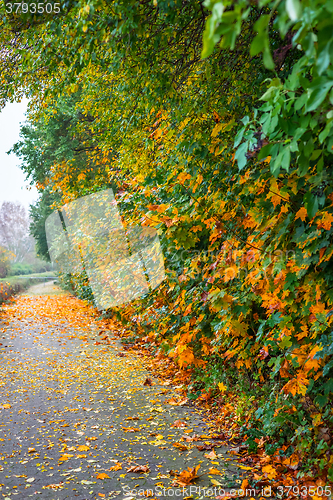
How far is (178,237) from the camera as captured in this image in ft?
14.6

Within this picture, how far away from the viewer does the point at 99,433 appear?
399cm

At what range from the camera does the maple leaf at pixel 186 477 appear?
297cm

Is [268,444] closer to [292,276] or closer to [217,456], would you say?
[217,456]

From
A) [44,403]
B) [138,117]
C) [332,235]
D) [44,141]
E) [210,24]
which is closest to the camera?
[210,24]

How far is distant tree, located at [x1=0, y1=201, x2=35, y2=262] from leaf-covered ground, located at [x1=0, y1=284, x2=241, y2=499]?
38849 mm

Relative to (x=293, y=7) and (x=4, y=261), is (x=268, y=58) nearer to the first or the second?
(x=293, y=7)

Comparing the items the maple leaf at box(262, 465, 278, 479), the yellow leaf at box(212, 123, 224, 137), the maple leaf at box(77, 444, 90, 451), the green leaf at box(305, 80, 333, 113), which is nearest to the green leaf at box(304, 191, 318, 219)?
the green leaf at box(305, 80, 333, 113)

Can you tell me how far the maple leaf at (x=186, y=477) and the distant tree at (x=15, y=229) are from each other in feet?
139

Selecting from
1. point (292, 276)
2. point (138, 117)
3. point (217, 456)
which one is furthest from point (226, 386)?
point (138, 117)

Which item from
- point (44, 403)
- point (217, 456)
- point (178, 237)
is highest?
point (178, 237)

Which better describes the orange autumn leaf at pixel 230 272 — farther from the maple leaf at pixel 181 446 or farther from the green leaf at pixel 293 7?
the green leaf at pixel 293 7

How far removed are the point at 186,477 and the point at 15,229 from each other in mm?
45579

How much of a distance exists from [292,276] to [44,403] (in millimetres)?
3514

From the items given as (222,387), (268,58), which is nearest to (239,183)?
(222,387)
